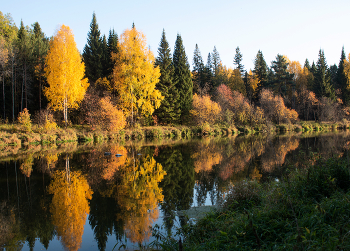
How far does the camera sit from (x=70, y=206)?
21.5 feet

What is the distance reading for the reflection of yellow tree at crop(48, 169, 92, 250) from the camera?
16.4 feet

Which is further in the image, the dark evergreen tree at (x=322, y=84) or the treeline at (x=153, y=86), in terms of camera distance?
the dark evergreen tree at (x=322, y=84)

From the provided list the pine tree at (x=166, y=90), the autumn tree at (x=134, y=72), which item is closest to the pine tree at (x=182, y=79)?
the pine tree at (x=166, y=90)

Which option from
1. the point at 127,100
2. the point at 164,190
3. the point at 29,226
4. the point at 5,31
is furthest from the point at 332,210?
→ the point at 5,31

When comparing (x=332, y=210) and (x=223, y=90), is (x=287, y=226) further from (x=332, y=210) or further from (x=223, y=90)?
(x=223, y=90)

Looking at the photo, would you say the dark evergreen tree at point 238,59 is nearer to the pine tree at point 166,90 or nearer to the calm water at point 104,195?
the pine tree at point 166,90

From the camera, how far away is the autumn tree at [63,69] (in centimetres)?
2581

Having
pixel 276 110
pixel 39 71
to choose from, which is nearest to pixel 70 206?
pixel 39 71

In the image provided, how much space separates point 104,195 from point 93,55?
33.3 meters

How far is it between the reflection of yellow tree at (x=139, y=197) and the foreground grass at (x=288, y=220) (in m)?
0.54

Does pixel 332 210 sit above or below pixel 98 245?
above

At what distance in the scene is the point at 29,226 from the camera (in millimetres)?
5355

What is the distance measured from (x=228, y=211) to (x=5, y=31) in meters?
46.9

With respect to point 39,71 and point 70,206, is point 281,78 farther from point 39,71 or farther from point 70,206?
point 70,206
